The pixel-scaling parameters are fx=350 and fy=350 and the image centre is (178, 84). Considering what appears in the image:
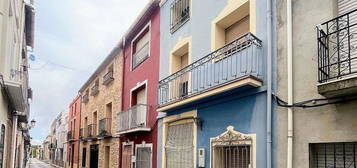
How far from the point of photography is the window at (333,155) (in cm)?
505

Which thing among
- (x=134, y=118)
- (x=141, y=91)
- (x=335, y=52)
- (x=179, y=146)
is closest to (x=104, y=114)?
(x=141, y=91)

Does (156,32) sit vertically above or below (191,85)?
above

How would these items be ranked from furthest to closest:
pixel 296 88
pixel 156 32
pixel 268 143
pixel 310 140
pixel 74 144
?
pixel 74 144 < pixel 156 32 < pixel 268 143 < pixel 296 88 < pixel 310 140

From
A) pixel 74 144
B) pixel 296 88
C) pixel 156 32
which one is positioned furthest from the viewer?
pixel 74 144

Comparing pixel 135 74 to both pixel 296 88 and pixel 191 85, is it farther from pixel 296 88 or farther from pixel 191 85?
pixel 296 88

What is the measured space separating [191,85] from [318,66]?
13.9 feet

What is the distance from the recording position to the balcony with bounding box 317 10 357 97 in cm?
489

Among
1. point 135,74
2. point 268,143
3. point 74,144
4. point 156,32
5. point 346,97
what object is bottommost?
point 74,144

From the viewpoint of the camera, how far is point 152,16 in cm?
1312

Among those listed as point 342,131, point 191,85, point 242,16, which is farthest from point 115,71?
point 342,131

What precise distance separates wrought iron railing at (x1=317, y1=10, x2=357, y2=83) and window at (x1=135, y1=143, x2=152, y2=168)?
25.8 feet

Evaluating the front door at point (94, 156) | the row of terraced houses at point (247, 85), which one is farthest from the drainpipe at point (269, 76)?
the front door at point (94, 156)

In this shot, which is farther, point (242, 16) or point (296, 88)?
point (242, 16)

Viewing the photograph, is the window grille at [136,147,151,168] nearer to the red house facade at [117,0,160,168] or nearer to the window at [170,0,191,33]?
the red house facade at [117,0,160,168]
